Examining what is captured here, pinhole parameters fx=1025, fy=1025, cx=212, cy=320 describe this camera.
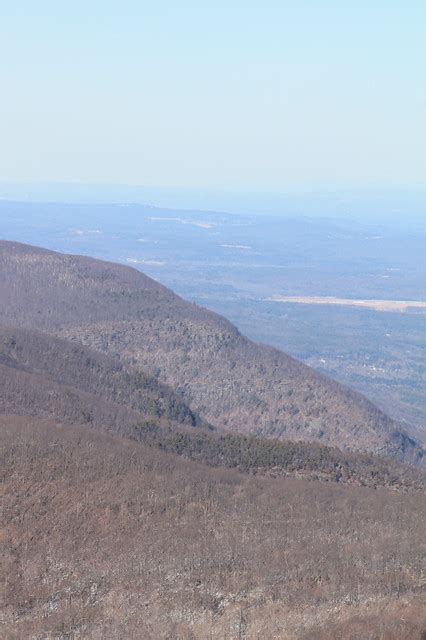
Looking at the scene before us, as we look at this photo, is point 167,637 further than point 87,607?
No

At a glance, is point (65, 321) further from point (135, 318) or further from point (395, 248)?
point (395, 248)

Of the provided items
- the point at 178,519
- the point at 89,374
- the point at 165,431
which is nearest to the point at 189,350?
the point at 89,374

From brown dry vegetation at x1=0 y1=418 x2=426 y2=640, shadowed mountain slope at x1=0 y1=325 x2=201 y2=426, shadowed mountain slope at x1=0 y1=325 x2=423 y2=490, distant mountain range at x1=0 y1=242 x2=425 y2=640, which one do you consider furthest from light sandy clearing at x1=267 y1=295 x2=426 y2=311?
brown dry vegetation at x1=0 y1=418 x2=426 y2=640

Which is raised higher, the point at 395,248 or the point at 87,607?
the point at 395,248

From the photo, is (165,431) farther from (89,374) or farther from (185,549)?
(185,549)

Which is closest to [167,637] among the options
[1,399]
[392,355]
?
[1,399]
